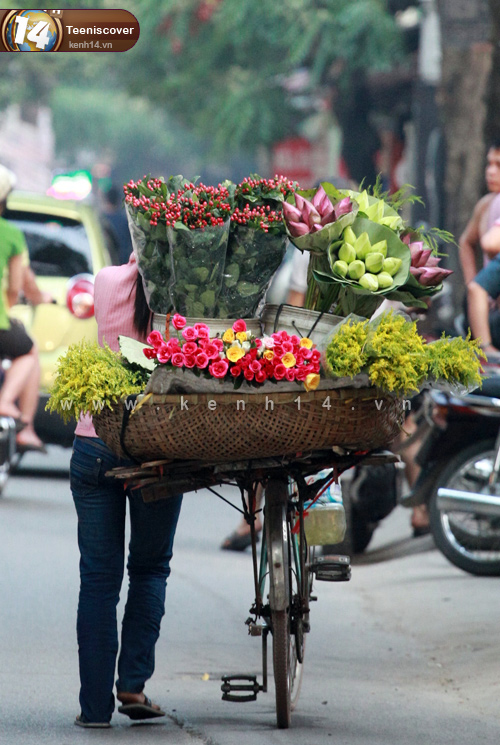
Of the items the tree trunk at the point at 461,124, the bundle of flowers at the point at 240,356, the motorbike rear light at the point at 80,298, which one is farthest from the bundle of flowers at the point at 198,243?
the tree trunk at the point at 461,124

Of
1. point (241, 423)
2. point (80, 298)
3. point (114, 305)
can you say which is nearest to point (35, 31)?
point (80, 298)

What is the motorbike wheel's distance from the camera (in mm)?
7570

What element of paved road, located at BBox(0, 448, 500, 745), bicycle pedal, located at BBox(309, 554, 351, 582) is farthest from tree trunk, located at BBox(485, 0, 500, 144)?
bicycle pedal, located at BBox(309, 554, 351, 582)

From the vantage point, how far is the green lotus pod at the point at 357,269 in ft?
13.6

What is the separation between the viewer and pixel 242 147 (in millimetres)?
24781

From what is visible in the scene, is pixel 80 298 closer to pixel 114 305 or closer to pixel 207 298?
pixel 114 305

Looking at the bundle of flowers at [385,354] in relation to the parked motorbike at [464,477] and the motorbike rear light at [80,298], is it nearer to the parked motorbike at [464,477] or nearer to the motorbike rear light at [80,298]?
the parked motorbike at [464,477]

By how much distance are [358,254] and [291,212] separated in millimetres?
231

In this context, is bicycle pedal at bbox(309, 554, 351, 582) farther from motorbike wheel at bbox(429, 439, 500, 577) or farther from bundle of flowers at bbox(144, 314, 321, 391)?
motorbike wheel at bbox(429, 439, 500, 577)

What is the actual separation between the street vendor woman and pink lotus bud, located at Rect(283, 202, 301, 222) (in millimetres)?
544

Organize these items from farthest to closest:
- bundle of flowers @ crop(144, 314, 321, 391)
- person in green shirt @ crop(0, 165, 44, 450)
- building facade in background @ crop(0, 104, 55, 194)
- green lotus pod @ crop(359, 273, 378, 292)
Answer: building facade in background @ crop(0, 104, 55, 194) < person in green shirt @ crop(0, 165, 44, 450) < green lotus pod @ crop(359, 273, 378, 292) < bundle of flowers @ crop(144, 314, 321, 391)

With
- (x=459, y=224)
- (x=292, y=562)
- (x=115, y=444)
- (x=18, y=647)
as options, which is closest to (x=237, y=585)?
(x=18, y=647)

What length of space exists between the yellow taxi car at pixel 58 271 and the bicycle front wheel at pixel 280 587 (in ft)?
18.6

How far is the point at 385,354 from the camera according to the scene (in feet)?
13.4
